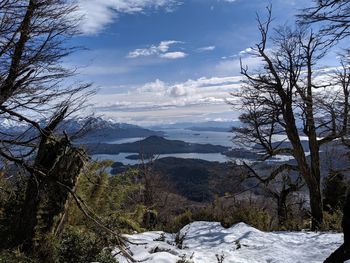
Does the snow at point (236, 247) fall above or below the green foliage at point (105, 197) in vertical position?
below

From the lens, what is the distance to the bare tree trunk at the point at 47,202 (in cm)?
528

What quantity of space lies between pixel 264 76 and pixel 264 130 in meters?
2.26

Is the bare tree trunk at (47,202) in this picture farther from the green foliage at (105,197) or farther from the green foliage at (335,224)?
the green foliage at (335,224)

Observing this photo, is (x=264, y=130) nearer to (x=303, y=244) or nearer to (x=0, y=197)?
(x=303, y=244)

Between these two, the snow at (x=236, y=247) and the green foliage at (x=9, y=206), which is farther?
the snow at (x=236, y=247)

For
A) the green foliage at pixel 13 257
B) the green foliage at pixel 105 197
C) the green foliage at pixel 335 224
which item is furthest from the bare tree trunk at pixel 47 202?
the green foliage at pixel 335 224

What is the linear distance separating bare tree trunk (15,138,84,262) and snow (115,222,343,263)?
1265mm

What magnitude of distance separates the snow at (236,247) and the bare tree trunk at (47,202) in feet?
4.15

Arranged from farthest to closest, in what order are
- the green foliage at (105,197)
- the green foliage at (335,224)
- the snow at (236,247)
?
the green foliage at (335,224) < the green foliage at (105,197) < the snow at (236,247)

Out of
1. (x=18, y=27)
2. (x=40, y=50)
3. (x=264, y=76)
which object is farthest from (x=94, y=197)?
(x=264, y=76)

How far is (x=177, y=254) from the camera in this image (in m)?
6.60

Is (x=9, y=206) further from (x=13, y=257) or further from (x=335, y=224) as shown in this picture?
(x=335, y=224)

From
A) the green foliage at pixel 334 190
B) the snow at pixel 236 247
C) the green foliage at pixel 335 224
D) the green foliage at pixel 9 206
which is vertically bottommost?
the green foliage at pixel 334 190

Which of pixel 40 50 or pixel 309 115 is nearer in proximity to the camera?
pixel 40 50
